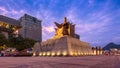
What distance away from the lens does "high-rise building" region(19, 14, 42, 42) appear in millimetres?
113125

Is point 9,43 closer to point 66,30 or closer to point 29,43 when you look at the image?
point 29,43

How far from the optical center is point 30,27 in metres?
118

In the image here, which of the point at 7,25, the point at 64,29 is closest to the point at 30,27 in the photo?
the point at 7,25

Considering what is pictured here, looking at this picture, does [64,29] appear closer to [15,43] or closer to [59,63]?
[15,43]

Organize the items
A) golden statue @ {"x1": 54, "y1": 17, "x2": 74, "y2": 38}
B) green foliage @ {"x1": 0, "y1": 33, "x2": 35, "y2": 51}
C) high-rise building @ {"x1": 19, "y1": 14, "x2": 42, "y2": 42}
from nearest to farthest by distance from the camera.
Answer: golden statue @ {"x1": 54, "y1": 17, "x2": 74, "y2": 38}, green foliage @ {"x1": 0, "y1": 33, "x2": 35, "y2": 51}, high-rise building @ {"x1": 19, "y1": 14, "x2": 42, "y2": 42}

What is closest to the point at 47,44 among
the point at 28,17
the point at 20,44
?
the point at 20,44

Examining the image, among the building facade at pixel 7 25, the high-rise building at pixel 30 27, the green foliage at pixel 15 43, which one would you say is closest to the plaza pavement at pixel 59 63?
the green foliage at pixel 15 43

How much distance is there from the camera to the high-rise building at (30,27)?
113 meters

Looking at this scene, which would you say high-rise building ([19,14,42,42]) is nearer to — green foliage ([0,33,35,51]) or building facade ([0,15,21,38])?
building facade ([0,15,21,38])

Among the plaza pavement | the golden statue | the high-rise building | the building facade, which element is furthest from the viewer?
the high-rise building

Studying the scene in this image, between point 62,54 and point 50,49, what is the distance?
5767 millimetres

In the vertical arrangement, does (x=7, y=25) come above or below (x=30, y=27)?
below

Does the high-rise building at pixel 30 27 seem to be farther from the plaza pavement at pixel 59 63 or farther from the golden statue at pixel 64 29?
the plaza pavement at pixel 59 63

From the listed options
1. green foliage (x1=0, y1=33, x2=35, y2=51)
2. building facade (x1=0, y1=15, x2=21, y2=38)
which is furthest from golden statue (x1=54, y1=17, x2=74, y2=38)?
building facade (x1=0, y1=15, x2=21, y2=38)
